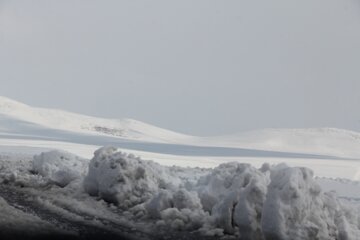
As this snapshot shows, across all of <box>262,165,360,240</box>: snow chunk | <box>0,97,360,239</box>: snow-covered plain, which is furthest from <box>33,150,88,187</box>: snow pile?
<box>262,165,360,240</box>: snow chunk

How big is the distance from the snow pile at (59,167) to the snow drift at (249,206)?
186cm

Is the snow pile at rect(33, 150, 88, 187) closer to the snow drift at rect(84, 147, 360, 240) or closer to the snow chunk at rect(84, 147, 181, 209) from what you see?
the snow chunk at rect(84, 147, 181, 209)

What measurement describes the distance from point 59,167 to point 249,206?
6.71 metres

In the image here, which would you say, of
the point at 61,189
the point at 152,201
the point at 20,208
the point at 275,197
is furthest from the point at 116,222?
the point at 61,189

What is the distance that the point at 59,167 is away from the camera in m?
13.6

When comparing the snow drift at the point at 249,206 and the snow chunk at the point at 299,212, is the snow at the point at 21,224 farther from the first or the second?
the snow chunk at the point at 299,212

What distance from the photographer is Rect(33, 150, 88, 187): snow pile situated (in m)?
12.0

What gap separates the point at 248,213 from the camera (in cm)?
772

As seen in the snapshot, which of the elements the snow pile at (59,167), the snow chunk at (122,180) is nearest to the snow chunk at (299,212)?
the snow chunk at (122,180)

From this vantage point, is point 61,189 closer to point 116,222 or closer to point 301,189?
point 116,222

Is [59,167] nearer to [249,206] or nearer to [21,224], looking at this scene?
[21,224]

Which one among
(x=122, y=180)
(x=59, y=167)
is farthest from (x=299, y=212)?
(x=59, y=167)

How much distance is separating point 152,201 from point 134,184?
1414 millimetres

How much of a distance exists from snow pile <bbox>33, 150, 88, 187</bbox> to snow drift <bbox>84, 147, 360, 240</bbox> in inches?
73.1
